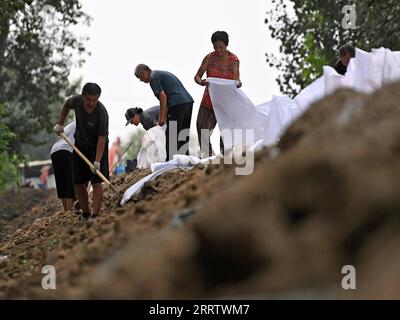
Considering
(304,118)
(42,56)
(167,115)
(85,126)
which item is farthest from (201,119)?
(42,56)

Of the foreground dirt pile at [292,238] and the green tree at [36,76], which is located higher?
the green tree at [36,76]

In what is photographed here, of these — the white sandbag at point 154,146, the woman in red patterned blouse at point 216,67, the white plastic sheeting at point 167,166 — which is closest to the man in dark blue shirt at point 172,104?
the woman in red patterned blouse at point 216,67

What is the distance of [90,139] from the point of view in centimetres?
1170

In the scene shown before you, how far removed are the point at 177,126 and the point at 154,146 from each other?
2762 mm

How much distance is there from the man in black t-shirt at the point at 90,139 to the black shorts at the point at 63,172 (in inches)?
85.8

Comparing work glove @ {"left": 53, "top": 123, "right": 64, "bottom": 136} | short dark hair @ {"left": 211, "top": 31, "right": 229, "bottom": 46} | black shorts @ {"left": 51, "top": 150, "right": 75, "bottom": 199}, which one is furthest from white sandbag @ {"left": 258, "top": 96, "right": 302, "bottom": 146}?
black shorts @ {"left": 51, "top": 150, "right": 75, "bottom": 199}

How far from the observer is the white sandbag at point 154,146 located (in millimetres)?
15602

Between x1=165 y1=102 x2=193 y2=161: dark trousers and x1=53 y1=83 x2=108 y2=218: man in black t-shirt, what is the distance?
1.54m

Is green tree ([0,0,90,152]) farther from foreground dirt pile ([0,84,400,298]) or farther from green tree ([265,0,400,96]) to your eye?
foreground dirt pile ([0,84,400,298])

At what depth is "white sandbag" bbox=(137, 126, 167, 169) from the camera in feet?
51.2

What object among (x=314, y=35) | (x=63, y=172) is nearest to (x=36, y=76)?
(x=314, y=35)

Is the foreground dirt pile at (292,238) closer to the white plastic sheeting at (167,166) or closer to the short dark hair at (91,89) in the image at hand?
the short dark hair at (91,89)

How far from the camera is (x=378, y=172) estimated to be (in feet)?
16.7

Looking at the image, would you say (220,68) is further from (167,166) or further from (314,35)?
(314,35)
